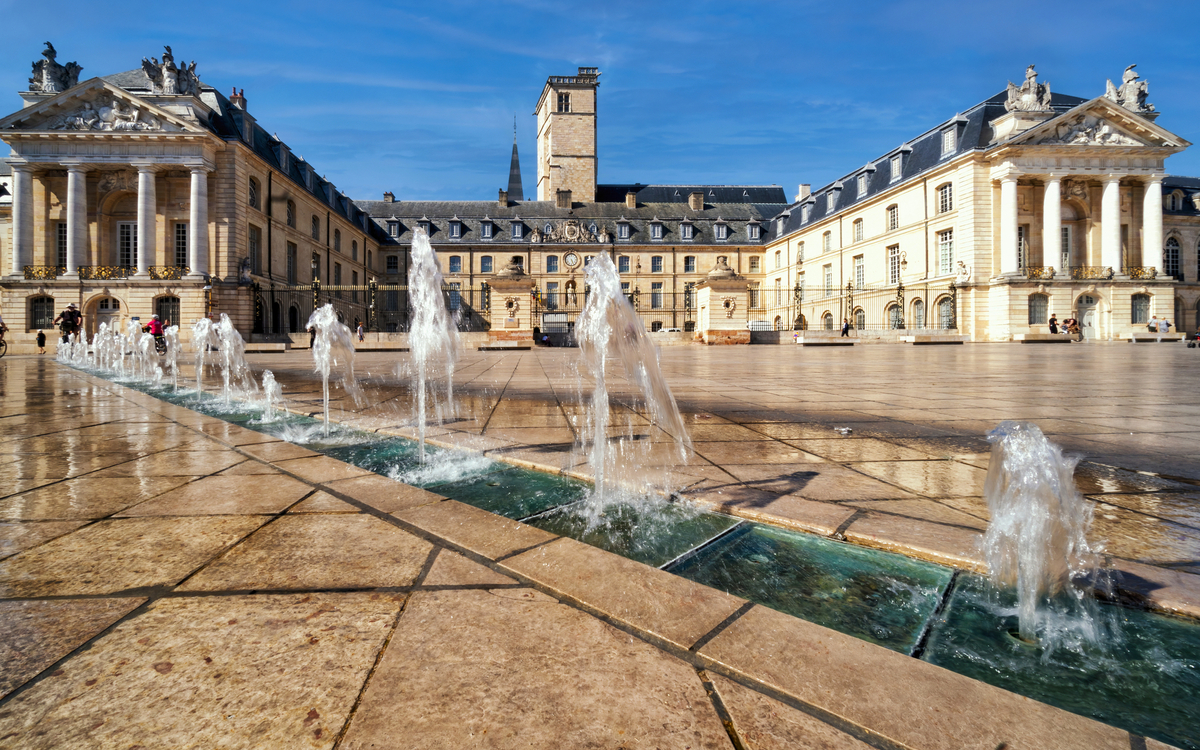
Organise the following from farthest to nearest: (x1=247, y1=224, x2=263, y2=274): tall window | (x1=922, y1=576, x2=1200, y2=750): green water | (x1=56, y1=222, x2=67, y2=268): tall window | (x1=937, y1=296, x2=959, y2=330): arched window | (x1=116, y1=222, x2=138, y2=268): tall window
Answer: (x1=247, y1=224, x2=263, y2=274): tall window
(x1=937, y1=296, x2=959, y2=330): arched window
(x1=116, y1=222, x2=138, y2=268): tall window
(x1=56, y1=222, x2=67, y2=268): tall window
(x1=922, y1=576, x2=1200, y2=750): green water

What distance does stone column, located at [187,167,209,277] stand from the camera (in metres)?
26.3

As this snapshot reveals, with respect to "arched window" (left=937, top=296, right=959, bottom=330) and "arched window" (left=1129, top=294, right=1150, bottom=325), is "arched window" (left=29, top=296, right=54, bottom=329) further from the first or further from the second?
"arched window" (left=1129, top=294, right=1150, bottom=325)

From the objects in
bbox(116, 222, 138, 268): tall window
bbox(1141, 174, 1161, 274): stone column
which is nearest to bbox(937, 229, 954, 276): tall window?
bbox(1141, 174, 1161, 274): stone column

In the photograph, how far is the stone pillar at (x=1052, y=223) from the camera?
28783 millimetres

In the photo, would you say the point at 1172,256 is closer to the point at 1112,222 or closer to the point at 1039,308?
the point at 1112,222

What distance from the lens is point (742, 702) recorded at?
108cm

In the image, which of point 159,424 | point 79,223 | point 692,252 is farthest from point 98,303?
point 692,252

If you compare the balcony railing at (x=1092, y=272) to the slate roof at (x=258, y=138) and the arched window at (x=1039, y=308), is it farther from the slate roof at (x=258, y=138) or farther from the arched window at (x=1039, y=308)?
the slate roof at (x=258, y=138)

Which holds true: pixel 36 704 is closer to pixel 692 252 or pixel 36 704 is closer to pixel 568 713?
pixel 568 713

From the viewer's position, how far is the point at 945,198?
102 ft

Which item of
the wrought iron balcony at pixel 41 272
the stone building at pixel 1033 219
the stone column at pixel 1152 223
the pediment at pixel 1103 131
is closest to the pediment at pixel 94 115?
the wrought iron balcony at pixel 41 272

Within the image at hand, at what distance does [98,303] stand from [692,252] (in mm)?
39772

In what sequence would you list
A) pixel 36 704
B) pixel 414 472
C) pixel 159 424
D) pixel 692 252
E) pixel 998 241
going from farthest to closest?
pixel 692 252 → pixel 998 241 → pixel 159 424 → pixel 414 472 → pixel 36 704

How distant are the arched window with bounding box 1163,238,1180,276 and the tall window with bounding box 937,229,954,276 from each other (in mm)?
21364
